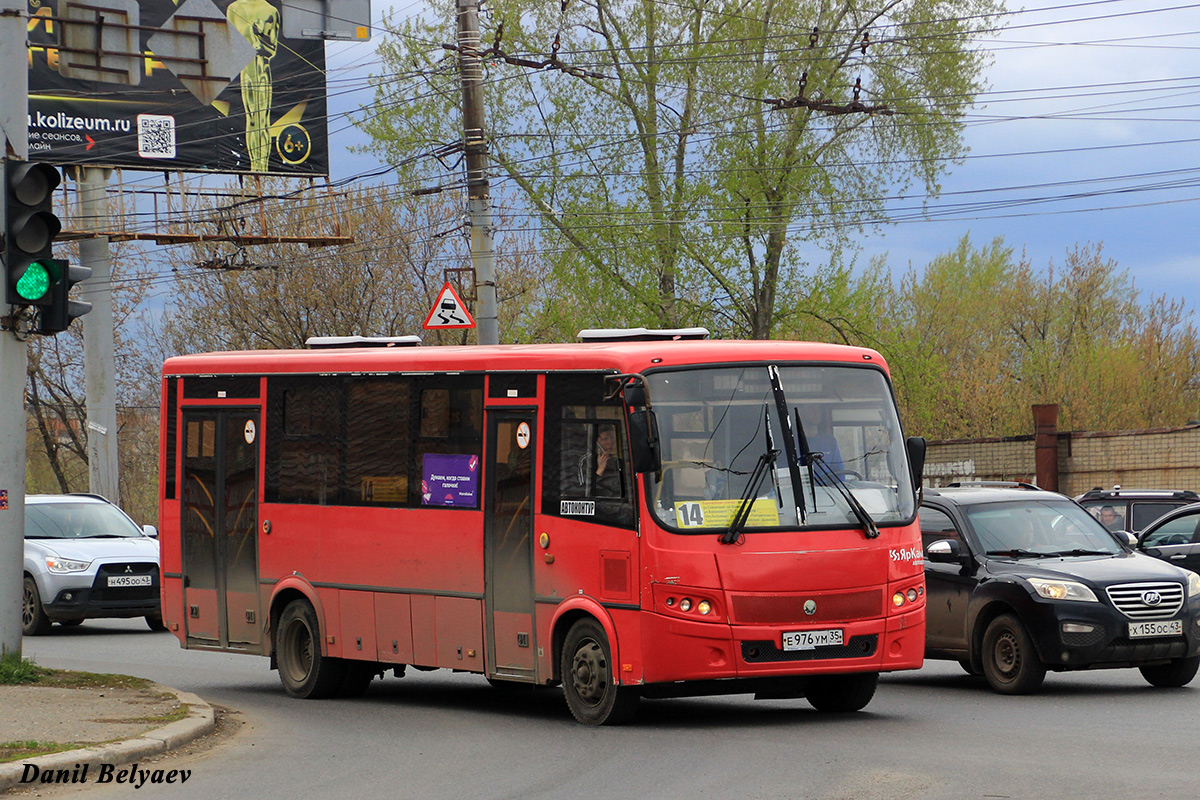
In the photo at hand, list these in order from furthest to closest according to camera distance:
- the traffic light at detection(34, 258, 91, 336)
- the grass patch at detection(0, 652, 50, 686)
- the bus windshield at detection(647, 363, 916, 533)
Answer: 1. the grass patch at detection(0, 652, 50, 686)
2. the traffic light at detection(34, 258, 91, 336)
3. the bus windshield at detection(647, 363, 916, 533)

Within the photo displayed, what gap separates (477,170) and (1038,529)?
920 centimetres

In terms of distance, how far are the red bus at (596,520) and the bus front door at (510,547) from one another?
0.7 inches

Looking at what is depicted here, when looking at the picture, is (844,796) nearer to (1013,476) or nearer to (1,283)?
(1,283)

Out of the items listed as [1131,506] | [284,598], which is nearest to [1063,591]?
[284,598]

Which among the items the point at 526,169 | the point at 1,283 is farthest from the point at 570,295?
the point at 1,283

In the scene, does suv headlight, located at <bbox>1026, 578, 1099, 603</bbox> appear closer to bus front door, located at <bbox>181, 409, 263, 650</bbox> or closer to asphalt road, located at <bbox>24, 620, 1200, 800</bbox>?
asphalt road, located at <bbox>24, 620, 1200, 800</bbox>

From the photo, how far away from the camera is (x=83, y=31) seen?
122 ft

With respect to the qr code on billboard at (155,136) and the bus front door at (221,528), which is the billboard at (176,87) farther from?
the bus front door at (221,528)

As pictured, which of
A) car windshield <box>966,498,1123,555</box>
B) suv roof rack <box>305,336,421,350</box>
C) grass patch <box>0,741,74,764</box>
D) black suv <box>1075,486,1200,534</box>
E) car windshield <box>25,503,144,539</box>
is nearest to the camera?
grass patch <box>0,741,74,764</box>

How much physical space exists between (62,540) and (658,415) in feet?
43.9

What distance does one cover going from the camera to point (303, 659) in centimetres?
1470

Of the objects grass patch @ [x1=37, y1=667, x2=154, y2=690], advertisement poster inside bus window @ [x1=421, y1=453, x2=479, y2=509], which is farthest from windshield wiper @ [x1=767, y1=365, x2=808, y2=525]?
grass patch @ [x1=37, y1=667, x2=154, y2=690]

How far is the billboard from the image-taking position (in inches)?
1458

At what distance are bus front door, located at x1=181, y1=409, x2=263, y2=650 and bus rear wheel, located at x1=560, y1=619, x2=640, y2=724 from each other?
405 cm
